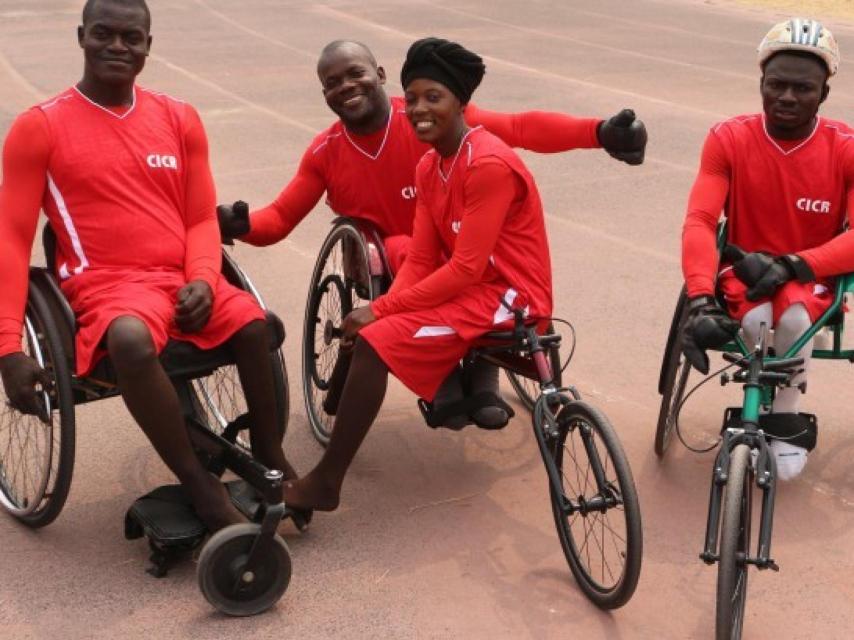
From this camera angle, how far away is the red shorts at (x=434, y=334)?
4.72 metres

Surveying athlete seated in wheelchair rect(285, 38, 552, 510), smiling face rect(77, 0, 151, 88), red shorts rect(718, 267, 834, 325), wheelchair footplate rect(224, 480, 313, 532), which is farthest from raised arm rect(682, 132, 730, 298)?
smiling face rect(77, 0, 151, 88)

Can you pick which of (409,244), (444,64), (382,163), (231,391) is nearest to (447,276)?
(409,244)

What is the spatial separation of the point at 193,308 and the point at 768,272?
1.86 meters

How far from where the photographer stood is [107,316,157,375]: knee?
4387mm

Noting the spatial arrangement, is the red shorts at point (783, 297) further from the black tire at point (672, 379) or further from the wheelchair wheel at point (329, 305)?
the wheelchair wheel at point (329, 305)

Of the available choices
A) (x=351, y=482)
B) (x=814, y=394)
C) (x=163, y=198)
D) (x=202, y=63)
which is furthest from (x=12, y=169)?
(x=202, y=63)

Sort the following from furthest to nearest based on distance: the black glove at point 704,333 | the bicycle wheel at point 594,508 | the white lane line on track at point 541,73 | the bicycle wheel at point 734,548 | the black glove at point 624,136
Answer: the white lane line on track at point 541,73
the black glove at point 624,136
the black glove at point 704,333
the bicycle wheel at point 594,508
the bicycle wheel at point 734,548

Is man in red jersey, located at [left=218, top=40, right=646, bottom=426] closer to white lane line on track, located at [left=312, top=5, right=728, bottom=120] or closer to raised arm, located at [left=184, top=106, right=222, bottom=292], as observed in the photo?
raised arm, located at [left=184, top=106, right=222, bottom=292]

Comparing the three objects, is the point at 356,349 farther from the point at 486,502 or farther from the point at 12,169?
the point at 12,169

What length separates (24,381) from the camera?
443cm

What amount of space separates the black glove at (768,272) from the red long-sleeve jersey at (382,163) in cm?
81

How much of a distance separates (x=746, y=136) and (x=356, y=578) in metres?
2.03

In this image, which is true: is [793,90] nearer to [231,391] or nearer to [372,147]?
[372,147]

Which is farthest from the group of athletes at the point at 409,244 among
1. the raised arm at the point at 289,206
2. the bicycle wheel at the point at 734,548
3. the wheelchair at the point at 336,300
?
the bicycle wheel at the point at 734,548
